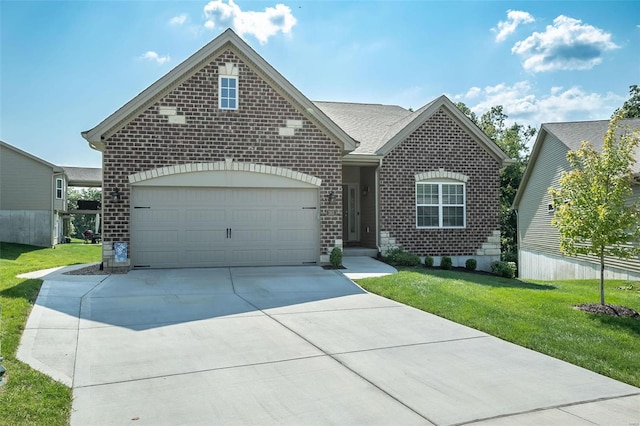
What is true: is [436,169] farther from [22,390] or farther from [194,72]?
[22,390]

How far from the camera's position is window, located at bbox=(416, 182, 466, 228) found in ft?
54.7

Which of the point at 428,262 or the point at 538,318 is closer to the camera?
the point at 538,318

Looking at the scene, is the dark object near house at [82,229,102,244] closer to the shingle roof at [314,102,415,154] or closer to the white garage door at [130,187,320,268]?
the shingle roof at [314,102,415,154]

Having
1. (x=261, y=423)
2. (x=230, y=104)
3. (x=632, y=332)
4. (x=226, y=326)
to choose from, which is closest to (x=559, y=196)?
(x=632, y=332)

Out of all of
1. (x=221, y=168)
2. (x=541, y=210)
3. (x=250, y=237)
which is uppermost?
(x=221, y=168)

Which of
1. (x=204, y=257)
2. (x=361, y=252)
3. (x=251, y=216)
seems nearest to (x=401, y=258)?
(x=361, y=252)

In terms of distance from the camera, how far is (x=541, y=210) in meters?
23.7

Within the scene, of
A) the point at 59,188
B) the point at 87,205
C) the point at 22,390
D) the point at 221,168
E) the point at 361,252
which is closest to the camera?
the point at 22,390

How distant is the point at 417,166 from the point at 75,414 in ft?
44.9

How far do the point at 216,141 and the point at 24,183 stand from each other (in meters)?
21.0

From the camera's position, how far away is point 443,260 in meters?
16.4

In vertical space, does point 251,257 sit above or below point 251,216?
below

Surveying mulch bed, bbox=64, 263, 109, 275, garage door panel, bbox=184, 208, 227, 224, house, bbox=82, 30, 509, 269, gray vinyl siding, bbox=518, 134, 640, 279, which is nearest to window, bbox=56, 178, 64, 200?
mulch bed, bbox=64, 263, 109, 275

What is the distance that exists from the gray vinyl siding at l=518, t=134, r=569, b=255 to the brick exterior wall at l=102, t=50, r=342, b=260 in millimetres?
12090
